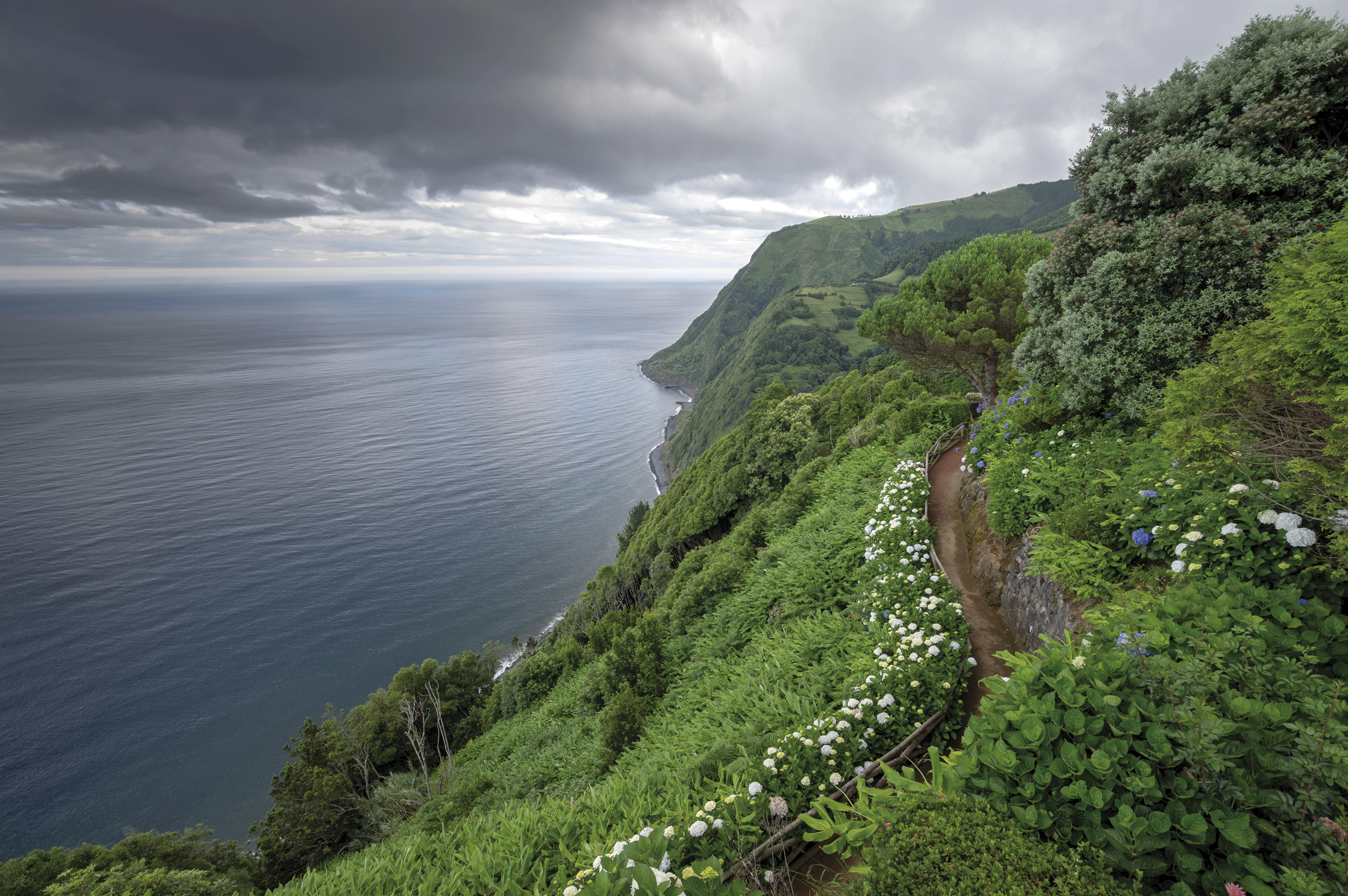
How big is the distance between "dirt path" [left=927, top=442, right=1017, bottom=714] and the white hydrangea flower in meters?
3.45

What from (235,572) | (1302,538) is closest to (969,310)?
(1302,538)

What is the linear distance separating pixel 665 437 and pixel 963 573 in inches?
4711

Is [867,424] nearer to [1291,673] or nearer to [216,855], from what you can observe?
[1291,673]

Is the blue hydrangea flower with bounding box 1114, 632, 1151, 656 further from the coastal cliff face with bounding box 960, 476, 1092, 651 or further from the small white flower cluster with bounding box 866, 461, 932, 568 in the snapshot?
the small white flower cluster with bounding box 866, 461, 932, 568

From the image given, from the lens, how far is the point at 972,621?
10.0 meters

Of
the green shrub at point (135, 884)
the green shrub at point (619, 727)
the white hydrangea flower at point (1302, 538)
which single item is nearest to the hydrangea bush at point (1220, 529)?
the white hydrangea flower at point (1302, 538)

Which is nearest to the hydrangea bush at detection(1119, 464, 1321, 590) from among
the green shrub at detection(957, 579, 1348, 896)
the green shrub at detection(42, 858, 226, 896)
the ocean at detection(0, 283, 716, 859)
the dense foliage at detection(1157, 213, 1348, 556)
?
the dense foliage at detection(1157, 213, 1348, 556)

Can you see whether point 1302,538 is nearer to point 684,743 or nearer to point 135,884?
point 684,743

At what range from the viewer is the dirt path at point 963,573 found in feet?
29.0

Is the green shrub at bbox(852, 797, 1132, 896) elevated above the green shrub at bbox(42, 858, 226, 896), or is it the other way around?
the green shrub at bbox(852, 797, 1132, 896)

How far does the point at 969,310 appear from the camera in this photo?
21.2 metres

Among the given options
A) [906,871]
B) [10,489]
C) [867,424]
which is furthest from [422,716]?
[10,489]

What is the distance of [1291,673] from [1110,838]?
2.38m

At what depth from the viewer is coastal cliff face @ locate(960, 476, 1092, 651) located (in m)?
8.24
